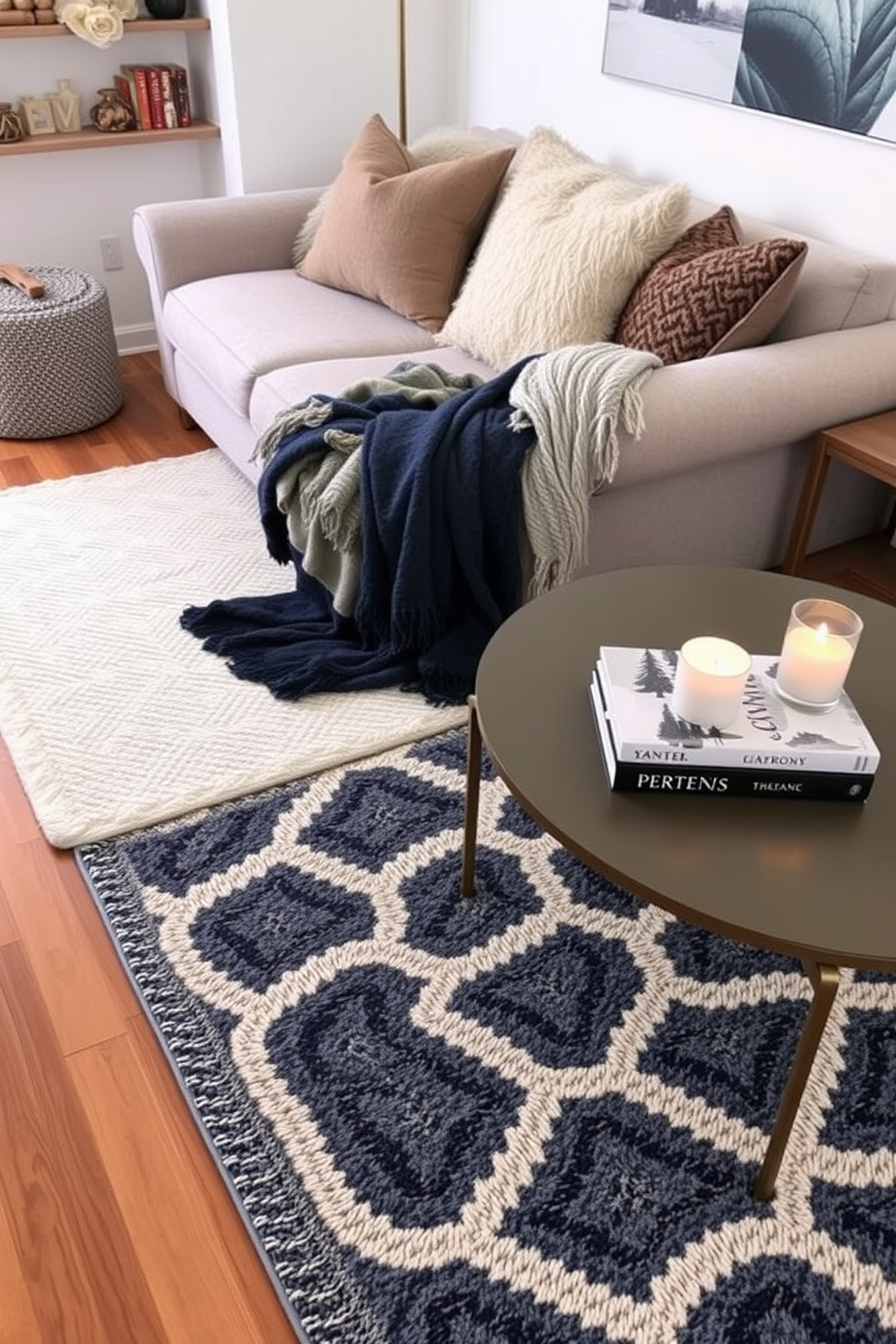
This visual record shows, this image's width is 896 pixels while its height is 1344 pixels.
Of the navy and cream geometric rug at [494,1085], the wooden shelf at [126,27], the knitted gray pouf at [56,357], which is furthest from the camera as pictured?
the wooden shelf at [126,27]

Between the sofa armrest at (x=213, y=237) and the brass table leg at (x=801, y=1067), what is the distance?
254cm

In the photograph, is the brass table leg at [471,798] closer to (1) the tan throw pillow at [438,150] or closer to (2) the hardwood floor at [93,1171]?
(2) the hardwood floor at [93,1171]

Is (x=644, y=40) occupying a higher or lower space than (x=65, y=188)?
higher

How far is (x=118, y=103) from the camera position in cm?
333

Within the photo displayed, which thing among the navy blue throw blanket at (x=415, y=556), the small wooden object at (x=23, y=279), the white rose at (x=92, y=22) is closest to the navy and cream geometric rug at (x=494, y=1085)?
the navy blue throw blanket at (x=415, y=556)

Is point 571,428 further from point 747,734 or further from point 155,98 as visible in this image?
point 155,98

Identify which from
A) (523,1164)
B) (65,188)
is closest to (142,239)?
(65,188)

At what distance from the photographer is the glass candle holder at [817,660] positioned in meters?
1.30

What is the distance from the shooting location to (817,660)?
1.30 metres

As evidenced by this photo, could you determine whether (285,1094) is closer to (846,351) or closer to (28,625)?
(28,625)

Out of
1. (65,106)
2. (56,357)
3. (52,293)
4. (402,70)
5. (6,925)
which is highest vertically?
(402,70)

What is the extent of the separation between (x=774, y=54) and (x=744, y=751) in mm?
1869

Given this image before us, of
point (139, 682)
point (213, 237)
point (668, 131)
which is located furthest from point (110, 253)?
point (139, 682)

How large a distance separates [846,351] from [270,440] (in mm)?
1178
